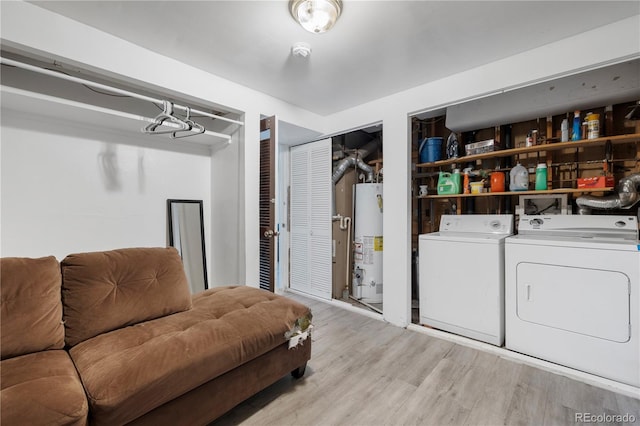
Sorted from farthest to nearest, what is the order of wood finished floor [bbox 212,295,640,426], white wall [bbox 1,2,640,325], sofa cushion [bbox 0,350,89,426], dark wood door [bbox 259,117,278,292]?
dark wood door [bbox 259,117,278,292]
white wall [bbox 1,2,640,325]
wood finished floor [bbox 212,295,640,426]
sofa cushion [bbox 0,350,89,426]

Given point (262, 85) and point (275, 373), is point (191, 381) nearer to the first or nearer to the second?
point (275, 373)

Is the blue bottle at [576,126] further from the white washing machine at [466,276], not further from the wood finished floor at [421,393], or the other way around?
the wood finished floor at [421,393]

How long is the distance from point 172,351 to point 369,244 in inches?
109

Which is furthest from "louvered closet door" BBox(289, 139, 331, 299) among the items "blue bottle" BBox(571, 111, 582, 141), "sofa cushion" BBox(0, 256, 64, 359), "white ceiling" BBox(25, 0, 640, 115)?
"sofa cushion" BBox(0, 256, 64, 359)

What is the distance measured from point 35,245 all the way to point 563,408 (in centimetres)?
368

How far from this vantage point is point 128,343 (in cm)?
137

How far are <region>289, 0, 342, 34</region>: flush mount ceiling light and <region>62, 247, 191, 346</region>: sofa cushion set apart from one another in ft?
5.85

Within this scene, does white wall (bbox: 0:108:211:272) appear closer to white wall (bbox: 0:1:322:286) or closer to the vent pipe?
white wall (bbox: 0:1:322:286)

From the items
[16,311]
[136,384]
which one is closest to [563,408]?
[136,384]

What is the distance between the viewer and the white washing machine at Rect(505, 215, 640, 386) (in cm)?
184

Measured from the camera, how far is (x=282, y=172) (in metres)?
4.14

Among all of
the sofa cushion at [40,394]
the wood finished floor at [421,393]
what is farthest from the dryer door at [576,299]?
the sofa cushion at [40,394]

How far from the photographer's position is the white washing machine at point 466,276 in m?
2.38

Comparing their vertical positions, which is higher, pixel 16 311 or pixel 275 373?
pixel 16 311
